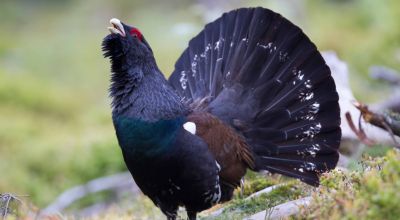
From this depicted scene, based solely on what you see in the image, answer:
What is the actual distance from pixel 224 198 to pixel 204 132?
752mm

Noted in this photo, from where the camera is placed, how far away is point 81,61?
21.7 metres

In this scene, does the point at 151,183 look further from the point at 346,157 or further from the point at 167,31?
the point at 167,31

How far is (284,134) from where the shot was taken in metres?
7.13

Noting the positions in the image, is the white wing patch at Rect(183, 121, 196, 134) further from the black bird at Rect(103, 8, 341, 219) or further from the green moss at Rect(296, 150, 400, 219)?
the green moss at Rect(296, 150, 400, 219)

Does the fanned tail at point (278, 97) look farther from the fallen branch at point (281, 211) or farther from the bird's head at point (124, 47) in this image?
the bird's head at point (124, 47)

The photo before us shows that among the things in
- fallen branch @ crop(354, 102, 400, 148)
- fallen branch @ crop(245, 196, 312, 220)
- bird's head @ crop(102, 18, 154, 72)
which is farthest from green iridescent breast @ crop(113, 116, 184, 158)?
fallen branch @ crop(354, 102, 400, 148)

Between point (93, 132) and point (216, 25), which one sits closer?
point (216, 25)

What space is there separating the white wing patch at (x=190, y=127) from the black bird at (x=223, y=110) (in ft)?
0.07

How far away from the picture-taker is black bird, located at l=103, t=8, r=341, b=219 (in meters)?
6.16

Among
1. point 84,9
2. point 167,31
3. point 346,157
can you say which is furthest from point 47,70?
point 346,157

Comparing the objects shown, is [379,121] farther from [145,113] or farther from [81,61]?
[81,61]

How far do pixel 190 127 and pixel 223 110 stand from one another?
2.94 ft

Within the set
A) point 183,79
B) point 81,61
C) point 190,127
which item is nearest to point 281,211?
point 190,127

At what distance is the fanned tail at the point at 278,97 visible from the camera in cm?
688
